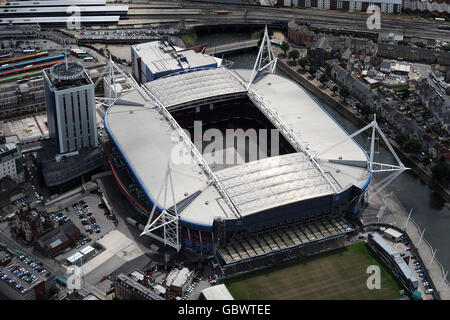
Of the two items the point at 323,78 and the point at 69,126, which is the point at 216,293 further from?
the point at 323,78

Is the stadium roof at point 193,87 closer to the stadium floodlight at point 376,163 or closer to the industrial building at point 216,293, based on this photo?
the stadium floodlight at point 376,163

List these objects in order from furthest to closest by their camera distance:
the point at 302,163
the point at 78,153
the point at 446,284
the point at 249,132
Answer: the point at 249,132 < the point at 78,153 < the point at 302,163 < the point at 446,284

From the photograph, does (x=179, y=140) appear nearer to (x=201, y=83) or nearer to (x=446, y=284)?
(x=201, y=83)

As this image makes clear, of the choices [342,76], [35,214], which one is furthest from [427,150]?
[35,214]

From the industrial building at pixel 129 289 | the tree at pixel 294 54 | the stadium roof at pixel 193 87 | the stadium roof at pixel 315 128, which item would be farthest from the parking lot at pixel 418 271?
the tree at pixel 294 54

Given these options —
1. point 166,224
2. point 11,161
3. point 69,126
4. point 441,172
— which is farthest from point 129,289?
point 441,172

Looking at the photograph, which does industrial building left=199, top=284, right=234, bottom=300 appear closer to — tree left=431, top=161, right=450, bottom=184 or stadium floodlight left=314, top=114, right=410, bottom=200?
stadium floodlight left=314, top=114, right=410, bottom=200

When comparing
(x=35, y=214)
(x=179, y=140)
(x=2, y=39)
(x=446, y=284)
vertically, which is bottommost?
(x=446, y=284)
